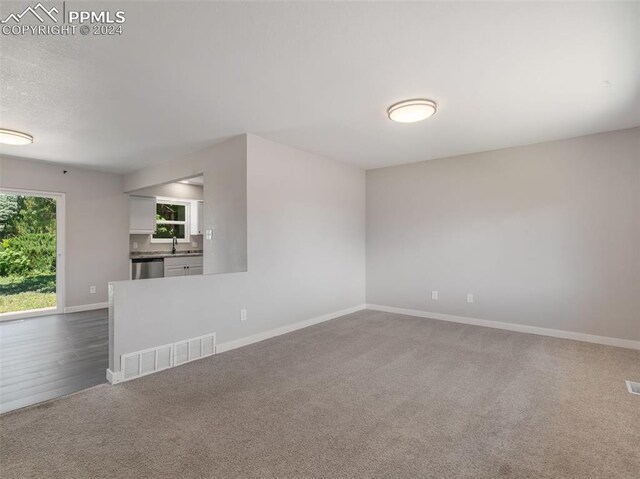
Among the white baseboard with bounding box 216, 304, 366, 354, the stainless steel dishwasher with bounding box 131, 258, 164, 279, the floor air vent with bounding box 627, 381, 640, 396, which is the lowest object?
the floor air vent with bounding box 627, 381, 640, 396

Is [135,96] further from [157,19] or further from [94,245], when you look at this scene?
[94,245]

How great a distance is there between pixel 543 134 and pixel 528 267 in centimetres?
169

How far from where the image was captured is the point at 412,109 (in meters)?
2.97

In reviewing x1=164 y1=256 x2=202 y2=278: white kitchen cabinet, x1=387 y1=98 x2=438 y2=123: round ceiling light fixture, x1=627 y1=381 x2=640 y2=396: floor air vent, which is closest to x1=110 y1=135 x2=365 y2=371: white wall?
x1=164 y1=256 x2=202 y2=278: white kitchen cabinet

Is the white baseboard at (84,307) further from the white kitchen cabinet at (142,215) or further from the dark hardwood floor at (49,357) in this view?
the white kitchen cabinet at (142,215)

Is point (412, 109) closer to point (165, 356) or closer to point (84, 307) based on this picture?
point (165, 356)

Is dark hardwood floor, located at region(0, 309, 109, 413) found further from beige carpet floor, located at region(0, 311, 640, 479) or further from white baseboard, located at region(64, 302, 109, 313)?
white baseboard, located at region(64, 302, 109, 313)

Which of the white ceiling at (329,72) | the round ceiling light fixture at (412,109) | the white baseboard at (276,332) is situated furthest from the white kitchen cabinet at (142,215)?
the round ceiling light fixture at (412,109)

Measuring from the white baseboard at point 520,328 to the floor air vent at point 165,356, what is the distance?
314 centimetres

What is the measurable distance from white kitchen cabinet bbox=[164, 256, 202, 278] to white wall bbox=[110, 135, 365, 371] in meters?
1.62

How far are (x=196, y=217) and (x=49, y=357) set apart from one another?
4243 millimetres

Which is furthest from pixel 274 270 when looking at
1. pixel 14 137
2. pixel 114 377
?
pixel 14 137

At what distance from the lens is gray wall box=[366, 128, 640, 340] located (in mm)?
3705

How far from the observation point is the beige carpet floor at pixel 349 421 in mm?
1713
